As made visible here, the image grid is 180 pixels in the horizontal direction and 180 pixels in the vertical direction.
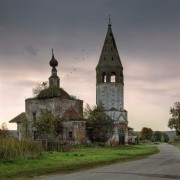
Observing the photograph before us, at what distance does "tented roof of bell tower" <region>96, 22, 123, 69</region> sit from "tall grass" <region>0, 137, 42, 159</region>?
5102cm

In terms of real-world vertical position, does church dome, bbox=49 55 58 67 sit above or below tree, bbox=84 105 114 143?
above

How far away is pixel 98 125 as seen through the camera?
71312 millimetres

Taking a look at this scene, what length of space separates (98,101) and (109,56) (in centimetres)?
Result: 792

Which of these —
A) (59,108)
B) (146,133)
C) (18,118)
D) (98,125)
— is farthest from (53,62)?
(146,133)

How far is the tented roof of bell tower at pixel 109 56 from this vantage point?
257 ft

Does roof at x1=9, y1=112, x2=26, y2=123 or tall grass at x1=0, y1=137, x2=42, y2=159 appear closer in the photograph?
tall grass at x1=0, y1=137, x2=42, y2=159

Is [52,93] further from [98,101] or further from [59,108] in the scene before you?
[98,101]

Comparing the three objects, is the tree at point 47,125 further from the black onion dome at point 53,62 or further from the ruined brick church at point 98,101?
the black onion dome at point 53,62

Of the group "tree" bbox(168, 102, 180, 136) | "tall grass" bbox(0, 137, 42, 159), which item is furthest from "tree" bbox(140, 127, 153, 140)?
"tall grass" bbox(0, 137, 42, 159)

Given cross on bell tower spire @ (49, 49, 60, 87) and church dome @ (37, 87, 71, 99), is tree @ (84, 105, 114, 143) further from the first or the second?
cross on bell tower spire @ (49, 49, 60, 87)

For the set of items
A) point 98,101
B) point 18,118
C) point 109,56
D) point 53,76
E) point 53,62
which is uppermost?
point 109,56

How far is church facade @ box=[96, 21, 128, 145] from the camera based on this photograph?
255 feet

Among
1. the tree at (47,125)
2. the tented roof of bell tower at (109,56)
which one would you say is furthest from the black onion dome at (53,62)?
the tree at (47,125)

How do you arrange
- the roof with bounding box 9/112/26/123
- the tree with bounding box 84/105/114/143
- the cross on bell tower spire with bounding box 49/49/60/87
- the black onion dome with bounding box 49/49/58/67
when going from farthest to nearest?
the black onion dome with bounding box 49/49/58/67, the roof with bounding box 9/112/26/123, the cross on bell tower spire with bounding box 49/49/60/87, the tree with bounding box 84/105/114/143
